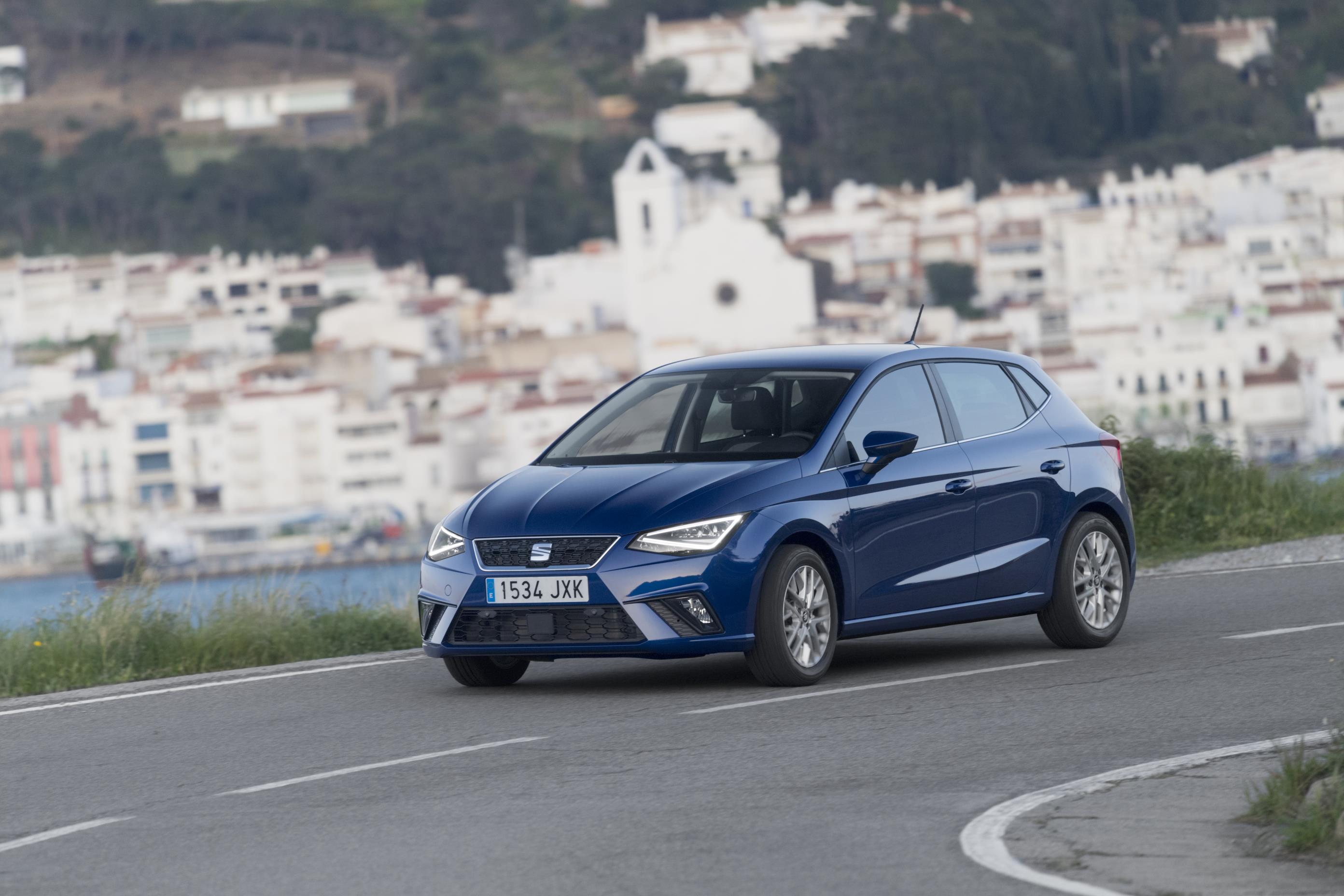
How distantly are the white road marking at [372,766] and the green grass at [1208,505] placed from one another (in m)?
7.70

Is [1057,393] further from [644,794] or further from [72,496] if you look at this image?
[72,496]

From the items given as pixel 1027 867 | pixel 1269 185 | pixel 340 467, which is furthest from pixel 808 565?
pixel 1269 185

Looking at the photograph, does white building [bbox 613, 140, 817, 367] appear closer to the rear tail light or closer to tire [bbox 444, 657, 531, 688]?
the rear tail light

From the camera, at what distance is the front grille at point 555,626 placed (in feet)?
29.4

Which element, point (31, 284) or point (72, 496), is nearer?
point (72, 496)

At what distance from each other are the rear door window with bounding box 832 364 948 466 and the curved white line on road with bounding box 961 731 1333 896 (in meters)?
2.64

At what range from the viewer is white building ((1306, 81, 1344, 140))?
19100cm

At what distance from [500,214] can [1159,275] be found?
54.8m

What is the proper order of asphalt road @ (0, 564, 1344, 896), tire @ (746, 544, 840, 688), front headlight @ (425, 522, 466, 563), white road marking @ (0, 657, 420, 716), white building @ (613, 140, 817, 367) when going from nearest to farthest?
asphalt road @ (0, 564, 1344, 896) → tire @ (746, 544, 840, 688) → front headlight @ (425, 522, 466, 563) → white road marking @ (0, 657, 420, 716) → white building @ (613, 140, 817, 367)

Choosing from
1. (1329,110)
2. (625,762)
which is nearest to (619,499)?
(625,762)

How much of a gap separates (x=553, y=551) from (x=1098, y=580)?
9.75 ft

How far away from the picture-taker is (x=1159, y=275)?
159 metres

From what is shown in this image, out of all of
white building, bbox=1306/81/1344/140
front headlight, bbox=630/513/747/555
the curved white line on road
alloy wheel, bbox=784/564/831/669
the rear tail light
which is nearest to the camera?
the curved white line on road

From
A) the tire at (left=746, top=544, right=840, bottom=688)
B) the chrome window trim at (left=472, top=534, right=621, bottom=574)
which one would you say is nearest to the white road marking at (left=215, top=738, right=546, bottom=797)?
the chrome window trim at (left=472, top=534, right=621, bottom=574)
